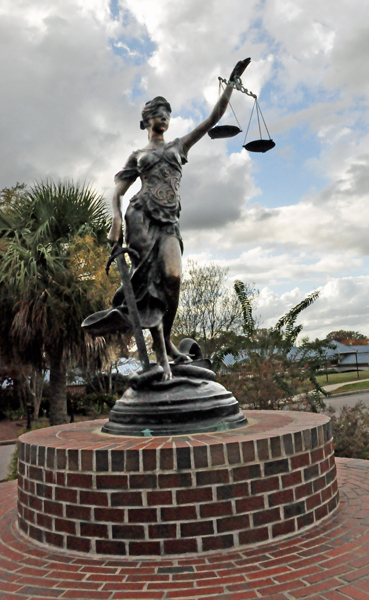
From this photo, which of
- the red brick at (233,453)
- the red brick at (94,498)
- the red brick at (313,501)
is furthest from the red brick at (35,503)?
the red brick at (313,501)

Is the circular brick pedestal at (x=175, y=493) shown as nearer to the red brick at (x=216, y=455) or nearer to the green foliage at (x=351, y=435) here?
the red brick at (x=216, y=455)

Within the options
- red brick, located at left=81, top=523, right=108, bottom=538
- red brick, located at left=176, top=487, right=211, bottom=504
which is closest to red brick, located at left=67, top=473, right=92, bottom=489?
red brick, located at left=81, top=523, right=108, bottom=538

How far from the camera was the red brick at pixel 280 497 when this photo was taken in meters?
3.17

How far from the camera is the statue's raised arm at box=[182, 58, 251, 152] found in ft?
14.0

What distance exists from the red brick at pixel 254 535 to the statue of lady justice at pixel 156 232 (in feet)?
4.96

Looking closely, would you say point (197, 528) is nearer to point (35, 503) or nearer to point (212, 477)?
point (212, 477)

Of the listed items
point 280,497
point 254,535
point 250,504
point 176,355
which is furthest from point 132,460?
point 176,355

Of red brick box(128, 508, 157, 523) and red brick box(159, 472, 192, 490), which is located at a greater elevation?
red brick box(159, 472, 192, 490)

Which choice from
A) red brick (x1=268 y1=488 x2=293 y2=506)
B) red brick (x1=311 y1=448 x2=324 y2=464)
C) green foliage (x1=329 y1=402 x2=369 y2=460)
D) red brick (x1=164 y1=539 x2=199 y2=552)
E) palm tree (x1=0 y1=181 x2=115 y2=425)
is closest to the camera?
red brick (x1=164 y1=539 x2=199 y2=552)

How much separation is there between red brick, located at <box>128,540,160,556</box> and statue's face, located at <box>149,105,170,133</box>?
11.3ft

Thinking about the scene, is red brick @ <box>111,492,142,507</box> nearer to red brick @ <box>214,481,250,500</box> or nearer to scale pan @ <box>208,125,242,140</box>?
red brick @ <box>214,481,250,500</box>

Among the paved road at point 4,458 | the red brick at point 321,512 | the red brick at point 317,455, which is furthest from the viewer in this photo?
the paved road at point 4,458

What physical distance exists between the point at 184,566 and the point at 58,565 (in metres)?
0.77

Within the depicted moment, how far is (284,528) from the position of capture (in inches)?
125
